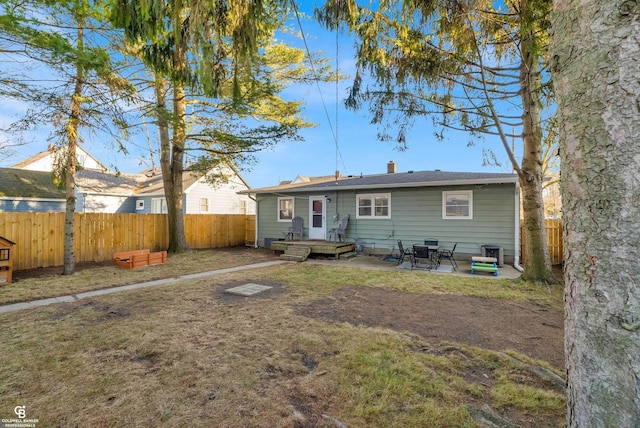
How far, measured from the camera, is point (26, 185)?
1496cm

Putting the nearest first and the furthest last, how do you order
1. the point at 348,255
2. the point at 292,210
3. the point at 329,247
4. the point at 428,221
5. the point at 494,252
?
the point at 494,252 → the point at 428,221 → the point at 329,247 → the point at 348,255 → the point at 292,210

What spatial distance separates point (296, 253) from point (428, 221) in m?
4.60

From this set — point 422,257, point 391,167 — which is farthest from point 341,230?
point 391,167

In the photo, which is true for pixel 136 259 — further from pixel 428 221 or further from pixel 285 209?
pixel 428 221

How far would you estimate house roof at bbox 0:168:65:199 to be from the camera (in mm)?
14078

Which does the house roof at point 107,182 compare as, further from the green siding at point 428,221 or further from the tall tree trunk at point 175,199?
the green siding at point 428,221

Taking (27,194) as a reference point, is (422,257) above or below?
below

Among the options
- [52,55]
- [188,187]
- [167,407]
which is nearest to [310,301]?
[167,407]

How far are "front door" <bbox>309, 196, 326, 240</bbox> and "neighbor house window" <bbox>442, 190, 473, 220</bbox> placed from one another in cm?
463

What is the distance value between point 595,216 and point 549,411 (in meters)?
1.86

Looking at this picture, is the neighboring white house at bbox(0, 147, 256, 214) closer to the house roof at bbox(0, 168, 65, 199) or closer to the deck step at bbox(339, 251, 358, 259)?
the house roof at bbox(0, 168, 65, 199)

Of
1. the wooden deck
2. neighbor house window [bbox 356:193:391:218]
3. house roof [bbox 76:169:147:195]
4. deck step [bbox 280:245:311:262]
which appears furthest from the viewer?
house roof [bbox 76:169:147:195]

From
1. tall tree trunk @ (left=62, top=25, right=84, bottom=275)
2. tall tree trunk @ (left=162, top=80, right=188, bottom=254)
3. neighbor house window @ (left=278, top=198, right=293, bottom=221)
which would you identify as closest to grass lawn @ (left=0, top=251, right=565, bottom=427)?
tall tree trunk @ (left=62, top=25, right=84, bottom=275)

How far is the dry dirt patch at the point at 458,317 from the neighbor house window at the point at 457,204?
474 cm
